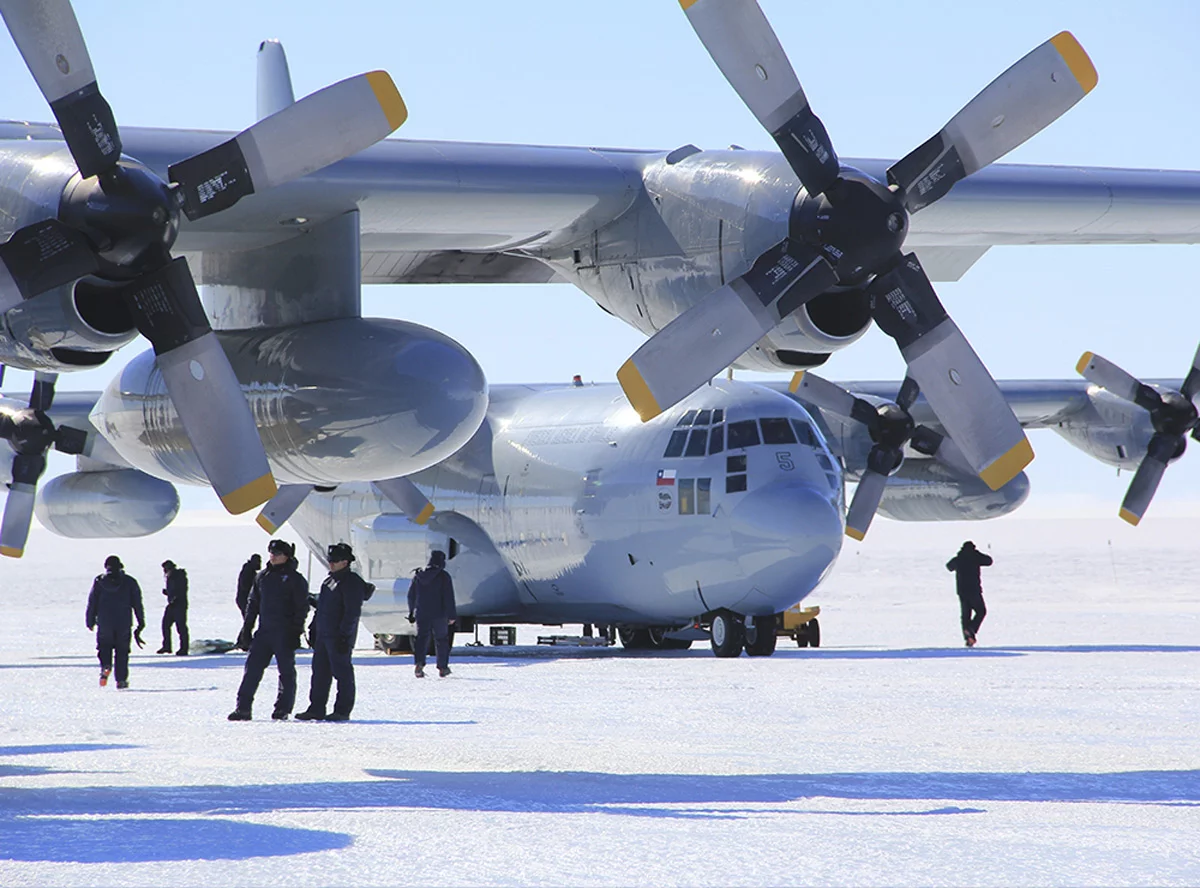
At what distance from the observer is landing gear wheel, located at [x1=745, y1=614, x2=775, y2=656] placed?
21.8 metres

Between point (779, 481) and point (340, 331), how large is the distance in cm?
1088

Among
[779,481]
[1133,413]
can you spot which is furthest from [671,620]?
[1133,413]

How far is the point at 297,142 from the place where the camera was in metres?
9.30

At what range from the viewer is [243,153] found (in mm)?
9344

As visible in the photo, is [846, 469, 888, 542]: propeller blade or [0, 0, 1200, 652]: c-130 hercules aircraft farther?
[846, 469, 888, 542]: propeller blade

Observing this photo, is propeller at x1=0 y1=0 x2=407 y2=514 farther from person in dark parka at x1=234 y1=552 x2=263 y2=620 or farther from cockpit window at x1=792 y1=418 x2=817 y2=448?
person in dark parka at x1=234 y1=552 x2=263 y2=620

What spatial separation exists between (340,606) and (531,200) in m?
4.03

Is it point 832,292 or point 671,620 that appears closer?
point 832,292

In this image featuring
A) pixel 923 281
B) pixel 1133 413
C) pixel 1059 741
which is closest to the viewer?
pixel 923 281

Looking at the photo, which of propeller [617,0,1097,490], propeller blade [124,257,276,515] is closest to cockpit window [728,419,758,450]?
propeller [617,0,1097,490]

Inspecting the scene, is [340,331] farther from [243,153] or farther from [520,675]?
[520,675]

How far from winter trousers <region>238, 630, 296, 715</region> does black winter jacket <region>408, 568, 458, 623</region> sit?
15.2 ft

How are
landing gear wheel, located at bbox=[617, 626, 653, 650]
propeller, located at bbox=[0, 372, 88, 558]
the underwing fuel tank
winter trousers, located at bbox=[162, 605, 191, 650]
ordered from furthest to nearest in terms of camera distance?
winter trousers, located at bbox=[162, 605, 191, 650] < landing gear wheel, located at bbox=[617, 626, 653, 650] < propeller, located at bbox=[0, 372, 88, 558] < the underwing fuel tank

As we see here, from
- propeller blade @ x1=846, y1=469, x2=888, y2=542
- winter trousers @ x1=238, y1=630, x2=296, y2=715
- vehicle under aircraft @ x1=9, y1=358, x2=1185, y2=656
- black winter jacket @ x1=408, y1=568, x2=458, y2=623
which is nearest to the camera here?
winter trousers @ x1=238, y1=630, x2=296, y2=715
